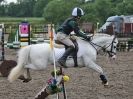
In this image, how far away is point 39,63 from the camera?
11312 millimetres

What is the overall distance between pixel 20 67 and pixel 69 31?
5.32 ft

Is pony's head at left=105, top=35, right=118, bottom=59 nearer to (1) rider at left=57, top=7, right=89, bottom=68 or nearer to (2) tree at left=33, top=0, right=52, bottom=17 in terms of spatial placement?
(1) rider at left=57, top=7, right=89, bottom=68

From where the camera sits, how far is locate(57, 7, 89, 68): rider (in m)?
11.2

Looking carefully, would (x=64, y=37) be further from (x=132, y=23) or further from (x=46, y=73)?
(x=132, y=23)

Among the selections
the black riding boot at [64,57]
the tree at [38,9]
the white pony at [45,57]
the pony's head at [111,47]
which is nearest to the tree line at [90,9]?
the tree at [38,9]

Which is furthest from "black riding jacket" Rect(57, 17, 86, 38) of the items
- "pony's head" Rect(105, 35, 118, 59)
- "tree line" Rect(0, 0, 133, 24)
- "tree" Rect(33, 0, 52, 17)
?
"tree" Rect(33, 0, 52, 17)

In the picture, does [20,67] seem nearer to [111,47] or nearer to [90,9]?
[111,47]

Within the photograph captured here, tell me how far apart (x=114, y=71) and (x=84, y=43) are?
444 centimetres

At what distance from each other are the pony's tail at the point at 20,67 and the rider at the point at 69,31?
856mm

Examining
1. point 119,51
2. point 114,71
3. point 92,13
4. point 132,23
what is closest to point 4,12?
point 92,13

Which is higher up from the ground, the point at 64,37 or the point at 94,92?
the point at 64,37

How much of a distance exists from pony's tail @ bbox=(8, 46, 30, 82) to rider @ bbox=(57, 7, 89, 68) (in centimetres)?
86

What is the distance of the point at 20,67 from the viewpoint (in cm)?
1090

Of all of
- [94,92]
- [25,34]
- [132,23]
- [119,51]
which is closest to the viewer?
[94,92]
